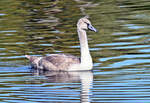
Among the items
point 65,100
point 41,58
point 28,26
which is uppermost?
point 28,26

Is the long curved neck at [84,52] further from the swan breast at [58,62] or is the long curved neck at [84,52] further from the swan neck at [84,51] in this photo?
the swan breast at [58,62]

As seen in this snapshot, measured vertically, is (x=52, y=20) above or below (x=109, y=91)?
above

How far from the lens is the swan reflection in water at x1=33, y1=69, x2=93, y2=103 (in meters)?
14.7

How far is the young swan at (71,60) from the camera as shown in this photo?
17938 mm

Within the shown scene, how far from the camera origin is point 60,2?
32.2m

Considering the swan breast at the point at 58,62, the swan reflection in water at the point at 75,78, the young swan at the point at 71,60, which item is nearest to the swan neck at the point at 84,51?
the young swan at the point at 71,60

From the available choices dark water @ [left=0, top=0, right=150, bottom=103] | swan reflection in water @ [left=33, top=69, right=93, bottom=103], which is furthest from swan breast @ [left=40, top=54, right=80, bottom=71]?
dark water @ [left=0, top=0, right=150, bottom=103]

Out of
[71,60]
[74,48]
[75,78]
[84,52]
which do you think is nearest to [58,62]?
[71,60]

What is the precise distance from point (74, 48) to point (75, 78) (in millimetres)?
→ 3848

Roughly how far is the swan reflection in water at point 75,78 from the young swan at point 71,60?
0.23 meters

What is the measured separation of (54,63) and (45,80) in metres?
1.84

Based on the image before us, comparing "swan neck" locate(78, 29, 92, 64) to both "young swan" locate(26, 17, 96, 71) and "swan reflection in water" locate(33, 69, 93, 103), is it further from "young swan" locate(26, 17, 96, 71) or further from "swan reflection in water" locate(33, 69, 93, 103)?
"swan reflection in water" locate(33, 69, 93, 103)

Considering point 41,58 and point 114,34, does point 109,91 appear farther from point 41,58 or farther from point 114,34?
point 114,34

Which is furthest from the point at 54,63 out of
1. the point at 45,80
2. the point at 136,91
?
the point at 136,91
